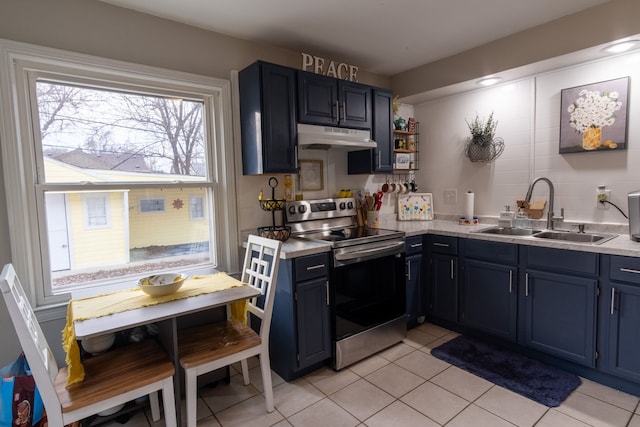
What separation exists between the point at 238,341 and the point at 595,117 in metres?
2.95

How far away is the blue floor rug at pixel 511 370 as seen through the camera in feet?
6.95

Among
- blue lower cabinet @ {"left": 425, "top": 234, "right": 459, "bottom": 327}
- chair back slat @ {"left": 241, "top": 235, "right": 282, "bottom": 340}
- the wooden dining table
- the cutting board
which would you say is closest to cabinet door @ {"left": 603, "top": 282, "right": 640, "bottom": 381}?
blue lower cabinet @ {"left": 425, "top": 234, "right": 459, "bottom": 327}

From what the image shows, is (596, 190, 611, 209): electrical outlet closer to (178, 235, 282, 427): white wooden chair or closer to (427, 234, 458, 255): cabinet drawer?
(427, 234, 458, 255): cabinet drawer

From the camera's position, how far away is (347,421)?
192 cm

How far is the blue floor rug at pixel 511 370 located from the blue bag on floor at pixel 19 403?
8.08ft

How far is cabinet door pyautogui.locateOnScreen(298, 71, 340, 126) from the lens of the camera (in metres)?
2.61

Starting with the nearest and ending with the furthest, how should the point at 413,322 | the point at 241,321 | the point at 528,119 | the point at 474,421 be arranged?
the point at 474,421
the point at 241,321
the point at 528,119
the point at 413,322

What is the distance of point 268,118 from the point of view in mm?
2449

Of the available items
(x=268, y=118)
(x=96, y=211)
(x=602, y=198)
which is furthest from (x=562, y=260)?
(x=96, y=211)

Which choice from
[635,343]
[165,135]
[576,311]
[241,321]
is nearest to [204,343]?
[241,321]

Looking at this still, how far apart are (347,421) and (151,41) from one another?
2631mm

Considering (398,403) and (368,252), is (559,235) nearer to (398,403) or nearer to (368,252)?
(368,252)

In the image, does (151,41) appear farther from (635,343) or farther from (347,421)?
(635,343)

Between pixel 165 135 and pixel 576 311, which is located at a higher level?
pixel 165 135
